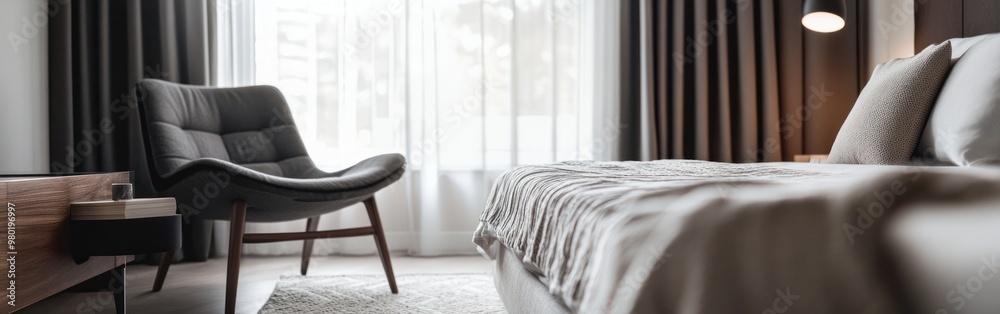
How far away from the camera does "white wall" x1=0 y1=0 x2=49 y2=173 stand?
2.46 metres

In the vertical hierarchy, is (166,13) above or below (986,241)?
above

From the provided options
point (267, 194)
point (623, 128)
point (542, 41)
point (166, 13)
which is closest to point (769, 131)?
point (623, 128)

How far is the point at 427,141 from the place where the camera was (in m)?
3.30

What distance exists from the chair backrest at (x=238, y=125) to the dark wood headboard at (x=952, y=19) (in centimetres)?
232

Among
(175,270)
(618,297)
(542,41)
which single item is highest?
(542,41)

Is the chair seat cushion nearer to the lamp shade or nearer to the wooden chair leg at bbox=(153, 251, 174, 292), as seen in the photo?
the wooden chair leg at bbox=(153, 251, 174, 292)

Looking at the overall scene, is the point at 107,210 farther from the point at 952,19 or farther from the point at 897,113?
the point at 952,19

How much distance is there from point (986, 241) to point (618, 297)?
0.38 m

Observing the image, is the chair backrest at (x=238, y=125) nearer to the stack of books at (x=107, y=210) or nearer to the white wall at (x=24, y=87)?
the white wall at (x=24, y=87)

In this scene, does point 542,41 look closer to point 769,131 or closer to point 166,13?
point 769,131

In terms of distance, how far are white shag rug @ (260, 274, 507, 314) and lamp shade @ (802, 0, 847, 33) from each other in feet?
4.83

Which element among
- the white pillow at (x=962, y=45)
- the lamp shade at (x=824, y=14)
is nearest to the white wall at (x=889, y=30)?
the lamp shade at (x=824, y=14)

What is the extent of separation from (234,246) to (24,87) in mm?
1308

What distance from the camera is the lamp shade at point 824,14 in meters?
2.38
